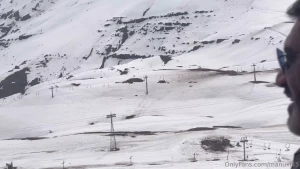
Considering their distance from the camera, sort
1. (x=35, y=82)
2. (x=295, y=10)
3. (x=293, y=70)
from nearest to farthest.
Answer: (x=293, y=70)
(x=295, y=10)
(x=35, y=82)

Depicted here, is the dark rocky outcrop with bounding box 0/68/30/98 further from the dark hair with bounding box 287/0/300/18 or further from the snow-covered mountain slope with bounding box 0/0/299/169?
the dark hair with bounding box 287/0/300/18

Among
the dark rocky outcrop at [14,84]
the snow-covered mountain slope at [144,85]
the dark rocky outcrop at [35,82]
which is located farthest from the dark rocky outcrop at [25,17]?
the dark rocky outcrop at [35,82]

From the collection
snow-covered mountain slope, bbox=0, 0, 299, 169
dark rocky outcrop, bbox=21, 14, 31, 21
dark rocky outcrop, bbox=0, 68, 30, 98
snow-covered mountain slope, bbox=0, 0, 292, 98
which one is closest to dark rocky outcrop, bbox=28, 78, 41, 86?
snow-covered mountain slope, bbox=0, 0, 292, 98

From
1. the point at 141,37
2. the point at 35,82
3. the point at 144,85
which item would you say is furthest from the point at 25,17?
the point at 144,85

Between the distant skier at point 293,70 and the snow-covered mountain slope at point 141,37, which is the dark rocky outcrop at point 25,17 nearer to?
the snow-covered mountain slope at point 141,37

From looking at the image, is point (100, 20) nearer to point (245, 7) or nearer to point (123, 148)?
point (245, 7)

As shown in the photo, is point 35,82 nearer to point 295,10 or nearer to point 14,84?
point 14,84
